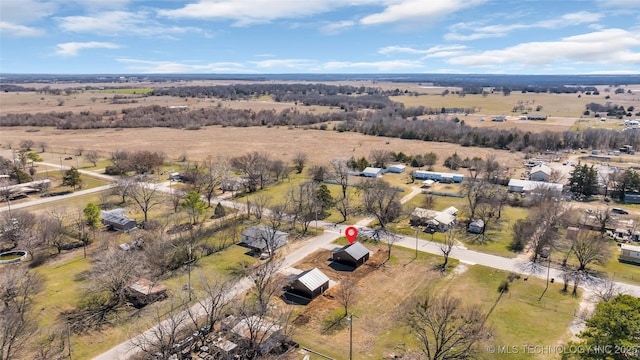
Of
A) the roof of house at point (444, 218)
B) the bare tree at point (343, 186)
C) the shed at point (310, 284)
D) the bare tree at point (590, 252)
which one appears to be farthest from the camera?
the bare tree at point (343, 186)

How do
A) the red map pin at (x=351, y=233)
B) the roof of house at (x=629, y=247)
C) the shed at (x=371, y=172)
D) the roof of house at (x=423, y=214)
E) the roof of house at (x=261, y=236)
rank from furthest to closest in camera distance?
the shed at (x=371, y=172), the roof of house at (x=423, y=214), the red map pin at (x=351, y=233), the roof of house at (x=261, y=236), the roof of house at (x=629, y=247)

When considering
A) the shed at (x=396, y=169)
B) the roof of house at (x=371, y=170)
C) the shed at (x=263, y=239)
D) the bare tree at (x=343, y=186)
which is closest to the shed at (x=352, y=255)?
the shed at (x=263, y=239)

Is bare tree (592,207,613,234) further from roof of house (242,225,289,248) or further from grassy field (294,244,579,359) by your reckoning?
roof of house (242,225,289,248)

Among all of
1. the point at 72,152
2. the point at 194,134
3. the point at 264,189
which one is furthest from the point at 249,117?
the point at 264,189

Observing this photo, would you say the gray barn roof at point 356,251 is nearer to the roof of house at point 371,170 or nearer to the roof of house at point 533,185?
the roof of house at point 533,185

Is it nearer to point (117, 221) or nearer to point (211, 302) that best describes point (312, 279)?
point (211, 302)

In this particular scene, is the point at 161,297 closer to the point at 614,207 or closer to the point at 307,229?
the point at 307,229

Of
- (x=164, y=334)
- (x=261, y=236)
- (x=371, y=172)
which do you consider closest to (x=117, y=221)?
(x=261, y=236)
